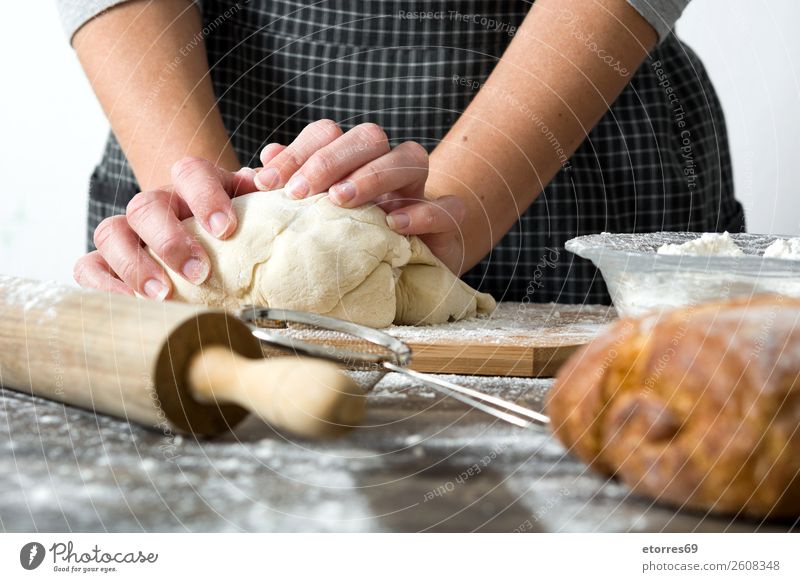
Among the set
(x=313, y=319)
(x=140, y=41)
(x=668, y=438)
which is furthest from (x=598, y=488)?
(x=140, y=41)

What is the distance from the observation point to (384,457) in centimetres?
38

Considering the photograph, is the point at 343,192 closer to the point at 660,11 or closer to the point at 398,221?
the point at 398,221

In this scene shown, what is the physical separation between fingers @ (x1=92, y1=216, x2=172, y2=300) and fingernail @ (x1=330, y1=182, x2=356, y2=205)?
17 centimetres

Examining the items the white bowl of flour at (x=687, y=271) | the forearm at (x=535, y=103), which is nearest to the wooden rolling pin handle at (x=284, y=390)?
the white bowl of flour at (x=687, y=271)

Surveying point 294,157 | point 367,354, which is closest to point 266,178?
point 294,157

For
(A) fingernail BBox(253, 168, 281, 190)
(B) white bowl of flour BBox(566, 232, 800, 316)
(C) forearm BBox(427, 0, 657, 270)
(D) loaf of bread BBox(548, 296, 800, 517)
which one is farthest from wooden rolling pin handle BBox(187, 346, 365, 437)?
(C) forearm BBox(427, 0, 657, 270)

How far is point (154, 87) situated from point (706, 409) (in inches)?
30.3

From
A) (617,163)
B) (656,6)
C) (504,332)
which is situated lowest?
(504,332)

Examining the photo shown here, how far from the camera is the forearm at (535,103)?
2.83 ft

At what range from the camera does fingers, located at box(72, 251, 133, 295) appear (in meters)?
0.76

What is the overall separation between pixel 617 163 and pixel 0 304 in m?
0.78

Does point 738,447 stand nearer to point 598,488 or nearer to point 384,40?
point 598,488

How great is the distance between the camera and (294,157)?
78 cm

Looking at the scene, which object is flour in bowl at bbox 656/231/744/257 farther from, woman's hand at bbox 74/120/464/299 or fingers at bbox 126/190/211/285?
fingers at bbox 126/190/211/285
